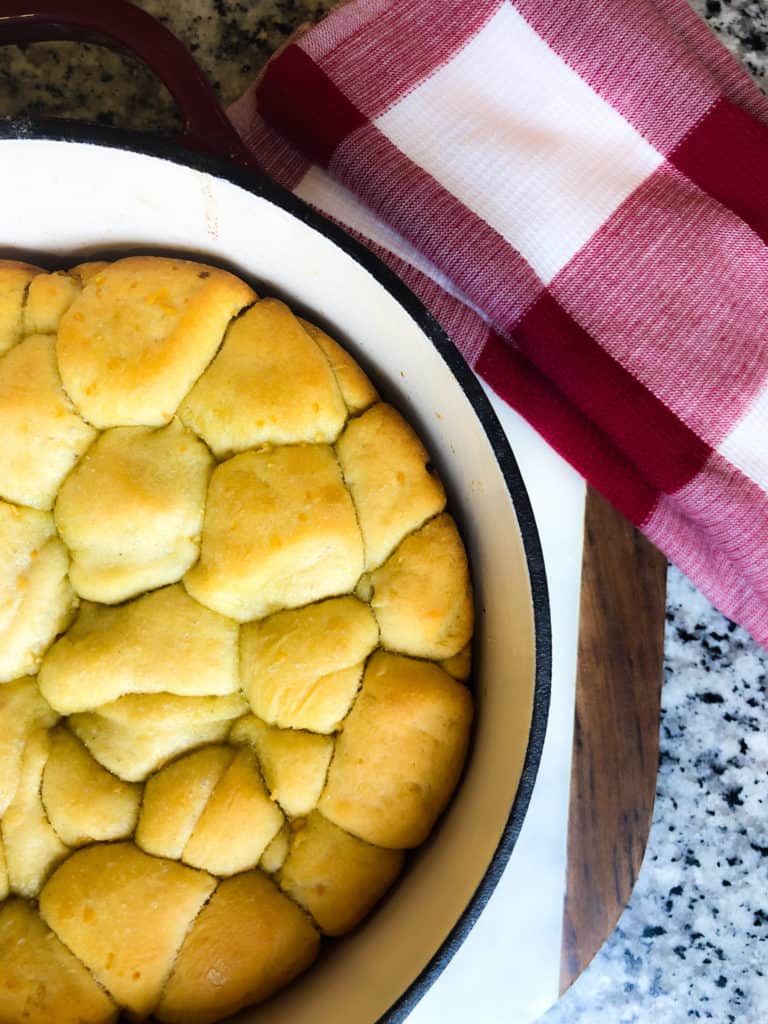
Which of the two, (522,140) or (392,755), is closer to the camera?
(392,755)

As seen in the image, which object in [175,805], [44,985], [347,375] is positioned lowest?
[44,985]

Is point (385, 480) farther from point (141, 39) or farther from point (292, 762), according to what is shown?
point (141, 39)

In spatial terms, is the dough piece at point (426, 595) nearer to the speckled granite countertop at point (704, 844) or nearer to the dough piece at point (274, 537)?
the dough piece at point (274, 537)

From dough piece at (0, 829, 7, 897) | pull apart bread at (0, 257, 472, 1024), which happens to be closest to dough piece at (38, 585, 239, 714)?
pull apart bread at (0, 257, 472, 1024)

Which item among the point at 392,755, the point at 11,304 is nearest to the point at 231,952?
the point at 392,755

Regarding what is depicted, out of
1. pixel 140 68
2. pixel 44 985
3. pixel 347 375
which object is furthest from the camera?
pixel 140 68

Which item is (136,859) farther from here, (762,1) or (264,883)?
(762,1)

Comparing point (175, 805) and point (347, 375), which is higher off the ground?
point (347, 375)

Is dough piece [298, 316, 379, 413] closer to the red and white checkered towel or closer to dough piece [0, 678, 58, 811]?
the red and white checkered towel

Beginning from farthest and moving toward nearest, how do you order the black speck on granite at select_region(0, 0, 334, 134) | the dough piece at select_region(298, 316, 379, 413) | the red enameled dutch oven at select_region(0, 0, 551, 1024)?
the black speck on granite at select_region(0, 0, 334, 134) → the dough piece at select_region(298, 316, 379, 413) → the red enameled dutch oven at select_region(0, 0, 551, 1024)
